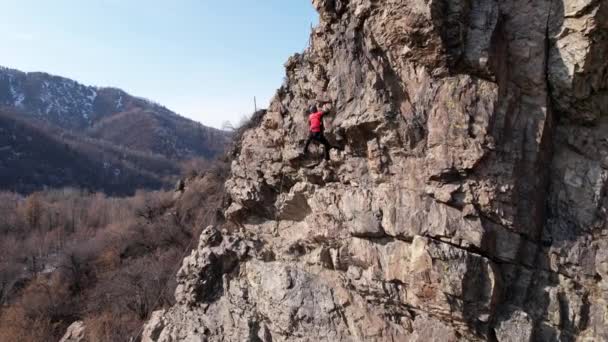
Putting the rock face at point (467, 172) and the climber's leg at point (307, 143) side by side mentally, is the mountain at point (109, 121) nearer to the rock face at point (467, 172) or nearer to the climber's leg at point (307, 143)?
the climber's leg at point (307, 143)

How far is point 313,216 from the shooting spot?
9.43 m

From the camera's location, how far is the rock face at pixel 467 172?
6.88 m

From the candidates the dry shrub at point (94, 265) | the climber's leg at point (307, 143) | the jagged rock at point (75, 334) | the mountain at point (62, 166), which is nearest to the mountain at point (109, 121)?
the mountain at point (62, 166)

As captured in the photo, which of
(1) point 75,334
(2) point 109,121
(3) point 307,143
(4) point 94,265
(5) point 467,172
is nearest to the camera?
(5) point 467,172

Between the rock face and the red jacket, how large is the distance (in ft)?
0.65

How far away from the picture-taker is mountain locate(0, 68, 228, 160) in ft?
523

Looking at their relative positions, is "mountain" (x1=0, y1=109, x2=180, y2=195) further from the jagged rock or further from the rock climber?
the rock climber

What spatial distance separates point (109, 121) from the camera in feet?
582

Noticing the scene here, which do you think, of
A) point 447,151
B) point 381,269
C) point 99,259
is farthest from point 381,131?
point 99,259

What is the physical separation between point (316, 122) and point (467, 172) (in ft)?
9.59

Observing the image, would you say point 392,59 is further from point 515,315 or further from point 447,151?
point 515,315

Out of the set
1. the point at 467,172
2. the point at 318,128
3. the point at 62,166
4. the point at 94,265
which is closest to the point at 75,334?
the point at 318,128

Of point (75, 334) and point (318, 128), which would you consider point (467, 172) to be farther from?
point (75, 334)

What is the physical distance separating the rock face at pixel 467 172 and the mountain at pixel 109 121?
145 metres
